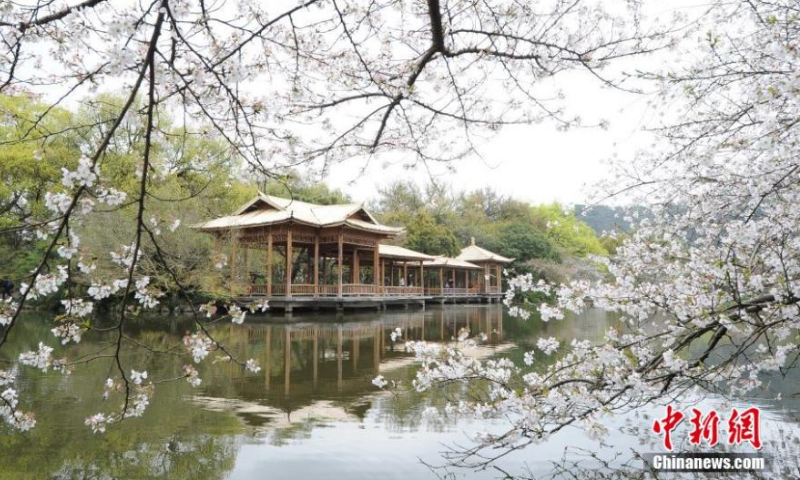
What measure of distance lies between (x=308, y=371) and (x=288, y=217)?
1068cm

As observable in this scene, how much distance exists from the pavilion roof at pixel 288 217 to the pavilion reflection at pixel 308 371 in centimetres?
477

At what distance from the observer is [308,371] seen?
7.56 metres

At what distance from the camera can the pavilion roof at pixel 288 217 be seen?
17.7 m

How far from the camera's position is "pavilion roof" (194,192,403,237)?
58.2 ft

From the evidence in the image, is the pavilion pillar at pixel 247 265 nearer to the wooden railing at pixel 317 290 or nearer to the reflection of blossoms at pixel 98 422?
the wooden railing at pixel 317 290

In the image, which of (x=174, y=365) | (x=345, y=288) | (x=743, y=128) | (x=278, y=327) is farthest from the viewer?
(x=345, y=288)

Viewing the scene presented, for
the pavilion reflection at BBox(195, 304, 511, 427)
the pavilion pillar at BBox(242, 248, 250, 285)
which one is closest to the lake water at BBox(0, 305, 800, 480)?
the pavilion reflection at BBox(195, 304, 511, 427)

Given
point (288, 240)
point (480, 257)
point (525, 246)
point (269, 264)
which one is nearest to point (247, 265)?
point (269, 264)

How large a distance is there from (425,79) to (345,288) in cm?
1646

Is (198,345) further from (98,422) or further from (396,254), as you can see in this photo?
(396,254)

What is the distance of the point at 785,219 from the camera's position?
3.01 meters

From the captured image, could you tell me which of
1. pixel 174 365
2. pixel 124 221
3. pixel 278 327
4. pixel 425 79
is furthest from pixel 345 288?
pixel 425 79

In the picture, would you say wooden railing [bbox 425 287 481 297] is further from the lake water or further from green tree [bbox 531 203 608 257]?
the lake water

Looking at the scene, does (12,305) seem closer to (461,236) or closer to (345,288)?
(345,288)
